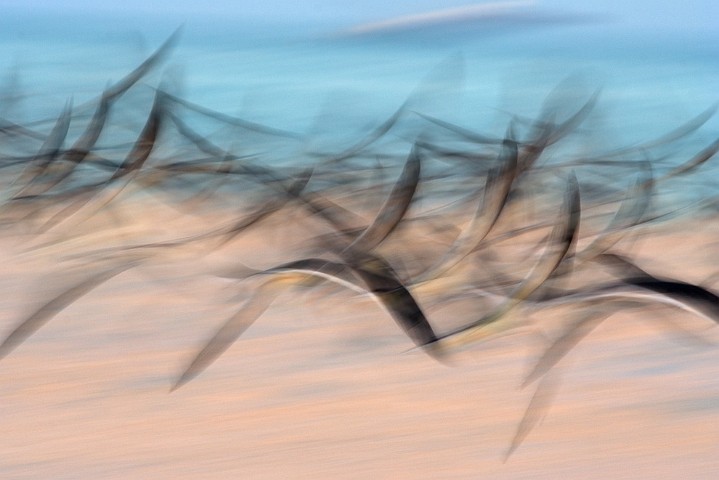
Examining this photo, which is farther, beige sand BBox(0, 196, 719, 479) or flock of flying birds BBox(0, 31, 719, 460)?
flock of flying birds BBox(0, 31, 719, 460)

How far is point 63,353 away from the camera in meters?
0.75

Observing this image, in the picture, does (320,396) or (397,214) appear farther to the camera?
(397,214)

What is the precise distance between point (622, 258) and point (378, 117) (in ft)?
3.30

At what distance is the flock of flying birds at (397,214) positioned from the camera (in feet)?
2.70

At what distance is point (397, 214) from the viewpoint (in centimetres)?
101

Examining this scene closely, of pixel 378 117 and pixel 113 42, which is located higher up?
pixel 113 42

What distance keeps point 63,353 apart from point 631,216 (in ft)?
2.15

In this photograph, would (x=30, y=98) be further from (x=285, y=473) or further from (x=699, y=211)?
(x=285, y=473)

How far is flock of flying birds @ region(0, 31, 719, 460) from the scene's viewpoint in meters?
0.82

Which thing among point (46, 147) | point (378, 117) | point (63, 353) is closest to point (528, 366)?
point (63, 353)

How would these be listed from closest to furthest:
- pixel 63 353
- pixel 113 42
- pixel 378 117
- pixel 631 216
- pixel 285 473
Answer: pixel 285 473
pixel 63 353
pixel 631 216
pixel 378 117
pixel 113 42

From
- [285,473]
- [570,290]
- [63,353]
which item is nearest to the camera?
[285,473]

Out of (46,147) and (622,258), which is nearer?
(622,258)

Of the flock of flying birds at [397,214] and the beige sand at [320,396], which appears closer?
the beige sand at [320,396]
